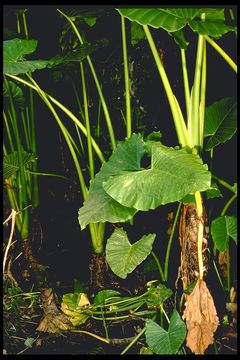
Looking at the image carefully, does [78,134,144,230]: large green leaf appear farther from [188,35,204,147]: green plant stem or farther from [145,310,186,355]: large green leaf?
[145,310,186,355]: large green leaf

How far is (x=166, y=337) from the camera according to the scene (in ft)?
4.23

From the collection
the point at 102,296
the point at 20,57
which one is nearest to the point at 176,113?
the point at 20,57

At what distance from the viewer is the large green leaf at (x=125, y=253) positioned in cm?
141

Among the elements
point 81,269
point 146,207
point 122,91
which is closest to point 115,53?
point 122,91

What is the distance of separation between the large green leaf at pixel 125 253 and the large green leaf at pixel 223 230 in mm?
227

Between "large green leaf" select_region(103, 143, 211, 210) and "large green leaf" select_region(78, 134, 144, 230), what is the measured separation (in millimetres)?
100

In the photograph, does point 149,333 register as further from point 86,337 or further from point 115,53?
point 115,53

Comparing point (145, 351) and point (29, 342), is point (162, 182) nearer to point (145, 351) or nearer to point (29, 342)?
point (145, 351)

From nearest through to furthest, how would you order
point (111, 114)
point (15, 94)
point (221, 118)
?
1. point (221, 118)
2. point (15, 94)
3. point (111, 114)

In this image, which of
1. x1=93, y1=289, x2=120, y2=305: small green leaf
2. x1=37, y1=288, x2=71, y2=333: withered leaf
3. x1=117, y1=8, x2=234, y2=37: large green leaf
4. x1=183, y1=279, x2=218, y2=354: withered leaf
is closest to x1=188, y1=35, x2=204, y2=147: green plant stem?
x1=117, y1=8, x2=234, y2=37: large green leaf

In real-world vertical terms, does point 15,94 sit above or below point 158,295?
above

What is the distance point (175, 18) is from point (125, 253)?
734mm

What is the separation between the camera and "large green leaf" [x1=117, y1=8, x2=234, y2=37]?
1.28m

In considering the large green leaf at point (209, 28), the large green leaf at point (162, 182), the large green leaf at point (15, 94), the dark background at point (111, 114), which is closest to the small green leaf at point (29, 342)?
the dark background at point (111, 114)
